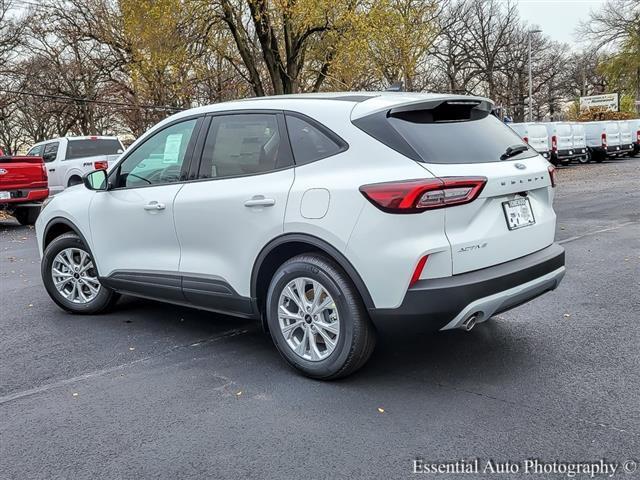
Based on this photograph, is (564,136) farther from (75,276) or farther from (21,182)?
(75,276)

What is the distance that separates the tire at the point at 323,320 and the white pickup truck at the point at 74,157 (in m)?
14.0

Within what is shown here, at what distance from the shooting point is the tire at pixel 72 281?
562 cm

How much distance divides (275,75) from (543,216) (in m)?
18.3

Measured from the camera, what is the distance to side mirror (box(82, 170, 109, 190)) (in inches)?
207

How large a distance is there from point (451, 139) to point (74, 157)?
15645 millimetres

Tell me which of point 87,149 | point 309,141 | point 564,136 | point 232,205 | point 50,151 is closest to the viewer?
point 309,141

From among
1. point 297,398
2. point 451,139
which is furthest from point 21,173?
point 451,139

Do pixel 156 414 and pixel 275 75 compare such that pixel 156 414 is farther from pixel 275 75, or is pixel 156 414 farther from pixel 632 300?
pixel 275 75

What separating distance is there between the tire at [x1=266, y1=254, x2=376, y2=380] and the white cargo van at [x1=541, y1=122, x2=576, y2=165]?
81.3ft

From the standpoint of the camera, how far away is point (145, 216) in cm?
488

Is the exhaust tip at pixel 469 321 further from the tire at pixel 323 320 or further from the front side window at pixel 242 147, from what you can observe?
the front side window at pixel 242 147

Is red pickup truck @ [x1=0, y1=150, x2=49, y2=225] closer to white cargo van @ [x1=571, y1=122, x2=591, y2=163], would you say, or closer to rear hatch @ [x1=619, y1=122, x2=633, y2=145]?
white cargo van @ [x1=571, y1=122, x2=591, y2=163]

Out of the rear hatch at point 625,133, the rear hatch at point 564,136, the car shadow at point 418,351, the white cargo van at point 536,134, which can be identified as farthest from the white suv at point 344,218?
the rear hatch at point 625,133

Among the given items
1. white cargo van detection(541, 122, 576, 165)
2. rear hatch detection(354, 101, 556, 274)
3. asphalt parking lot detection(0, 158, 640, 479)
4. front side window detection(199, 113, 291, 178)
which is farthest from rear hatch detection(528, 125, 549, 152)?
front side window detection(199, 113, 291, 178)
